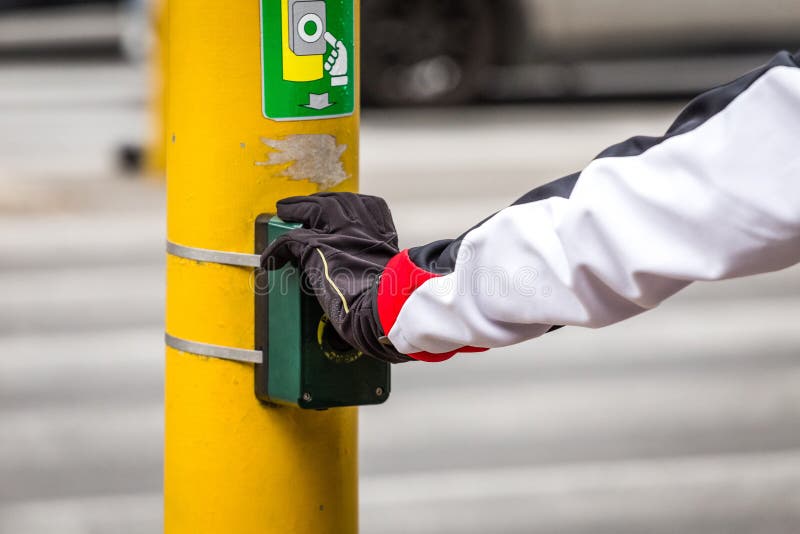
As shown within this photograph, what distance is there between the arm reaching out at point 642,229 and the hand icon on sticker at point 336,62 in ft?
1.70

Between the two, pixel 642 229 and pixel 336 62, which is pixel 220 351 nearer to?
pixel 336 62

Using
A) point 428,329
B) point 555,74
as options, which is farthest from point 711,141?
point 555,74

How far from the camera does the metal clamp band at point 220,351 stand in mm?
2359

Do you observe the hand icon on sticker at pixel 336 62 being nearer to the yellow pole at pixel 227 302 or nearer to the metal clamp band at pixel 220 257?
the yellow pole at pixel 227 302

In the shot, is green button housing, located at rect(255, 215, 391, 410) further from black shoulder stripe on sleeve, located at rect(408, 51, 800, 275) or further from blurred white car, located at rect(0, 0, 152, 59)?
blurred white car, located at rect(0, 0, 152, 59)

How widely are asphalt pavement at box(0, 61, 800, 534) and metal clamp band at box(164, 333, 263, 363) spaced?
1633 millimetres

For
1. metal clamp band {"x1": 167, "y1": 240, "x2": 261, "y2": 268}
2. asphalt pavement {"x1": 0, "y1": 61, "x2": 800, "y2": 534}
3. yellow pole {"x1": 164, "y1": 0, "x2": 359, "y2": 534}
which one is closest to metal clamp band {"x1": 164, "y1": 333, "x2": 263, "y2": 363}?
yellow pole {"x1": 164, "y1": 0, "x2": 359, "y2": 534}

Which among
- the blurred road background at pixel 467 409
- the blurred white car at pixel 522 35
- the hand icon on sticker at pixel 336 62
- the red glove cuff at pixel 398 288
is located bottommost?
the blurred road background at pixel 467 409

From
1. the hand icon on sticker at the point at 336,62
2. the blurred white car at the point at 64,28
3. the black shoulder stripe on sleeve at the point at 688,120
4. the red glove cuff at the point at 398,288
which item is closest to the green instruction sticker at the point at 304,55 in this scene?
the hand icon on sticker at the point at 336,62

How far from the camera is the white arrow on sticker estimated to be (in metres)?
2.34

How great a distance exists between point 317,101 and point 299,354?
417mm

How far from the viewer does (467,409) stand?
194 inches

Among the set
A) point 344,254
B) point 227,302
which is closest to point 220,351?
point 227,302

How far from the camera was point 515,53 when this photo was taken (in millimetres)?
10602
